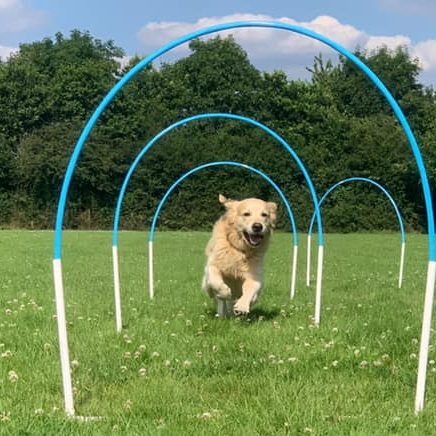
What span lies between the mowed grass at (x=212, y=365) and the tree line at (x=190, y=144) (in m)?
26.0

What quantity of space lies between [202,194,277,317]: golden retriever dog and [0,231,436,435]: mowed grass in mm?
436

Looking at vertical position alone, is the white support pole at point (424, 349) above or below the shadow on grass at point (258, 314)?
above

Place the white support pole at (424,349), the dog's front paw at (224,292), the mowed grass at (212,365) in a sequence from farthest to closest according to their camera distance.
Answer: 1. the dog's front paw at (224,292)
2. the white support pole at (424,349)
3. the mowed grass at (212,365)

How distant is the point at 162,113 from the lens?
4712 centimetres

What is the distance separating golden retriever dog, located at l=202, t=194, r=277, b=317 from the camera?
30.4 feet

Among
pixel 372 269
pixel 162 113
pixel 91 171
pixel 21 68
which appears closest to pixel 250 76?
pixel 162 113

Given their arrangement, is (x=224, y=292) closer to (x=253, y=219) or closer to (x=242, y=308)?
(x=242, y=308)

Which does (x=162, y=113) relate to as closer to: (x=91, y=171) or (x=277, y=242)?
(x=91, y=171)

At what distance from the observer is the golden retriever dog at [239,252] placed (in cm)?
927

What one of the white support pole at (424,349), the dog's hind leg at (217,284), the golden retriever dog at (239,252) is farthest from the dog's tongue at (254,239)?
the white support pole at (424,349)

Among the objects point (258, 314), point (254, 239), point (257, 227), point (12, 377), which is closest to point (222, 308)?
point (258, 314)

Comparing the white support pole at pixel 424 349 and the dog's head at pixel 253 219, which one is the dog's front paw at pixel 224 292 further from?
the white support pole at pixel 424 349

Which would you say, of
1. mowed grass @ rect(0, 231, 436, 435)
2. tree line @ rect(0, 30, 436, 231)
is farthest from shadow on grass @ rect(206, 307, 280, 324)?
tree line @ rect(0, 30, 436, 231)

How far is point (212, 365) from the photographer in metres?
6.39
